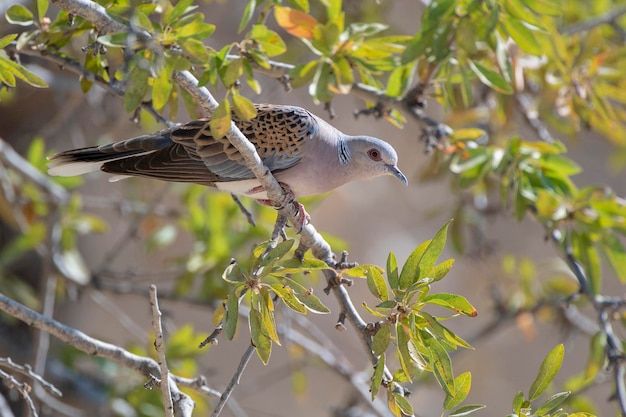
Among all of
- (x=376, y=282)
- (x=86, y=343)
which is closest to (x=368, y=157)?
(x=376, y=282)

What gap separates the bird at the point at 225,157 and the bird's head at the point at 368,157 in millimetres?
98

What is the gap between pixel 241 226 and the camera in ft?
12.9

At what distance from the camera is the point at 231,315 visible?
2.00 meters

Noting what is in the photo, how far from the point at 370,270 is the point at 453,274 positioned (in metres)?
6.12

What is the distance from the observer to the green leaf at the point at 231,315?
196cm

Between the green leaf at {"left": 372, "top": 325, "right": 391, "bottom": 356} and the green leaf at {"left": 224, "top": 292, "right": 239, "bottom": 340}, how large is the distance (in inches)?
14.7

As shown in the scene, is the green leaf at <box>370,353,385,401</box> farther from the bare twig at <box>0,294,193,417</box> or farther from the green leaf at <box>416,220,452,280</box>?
the bare twig at <box>0,294,193,417</box>

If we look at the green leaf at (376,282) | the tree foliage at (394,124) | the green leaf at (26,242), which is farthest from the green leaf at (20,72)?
the green leaf at (26,242)

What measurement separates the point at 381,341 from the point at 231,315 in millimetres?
404

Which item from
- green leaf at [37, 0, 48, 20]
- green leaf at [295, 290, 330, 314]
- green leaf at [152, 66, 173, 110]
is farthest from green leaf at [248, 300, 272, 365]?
green leaf at [37, 0, 48, 20]

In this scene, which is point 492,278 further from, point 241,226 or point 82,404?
point 82,404

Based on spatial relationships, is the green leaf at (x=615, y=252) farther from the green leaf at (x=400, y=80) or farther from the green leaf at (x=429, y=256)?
the green leaf at (x=429, y=256)

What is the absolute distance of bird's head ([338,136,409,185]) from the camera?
2936mm

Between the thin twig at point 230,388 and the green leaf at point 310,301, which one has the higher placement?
the green leaf at point 310,301
